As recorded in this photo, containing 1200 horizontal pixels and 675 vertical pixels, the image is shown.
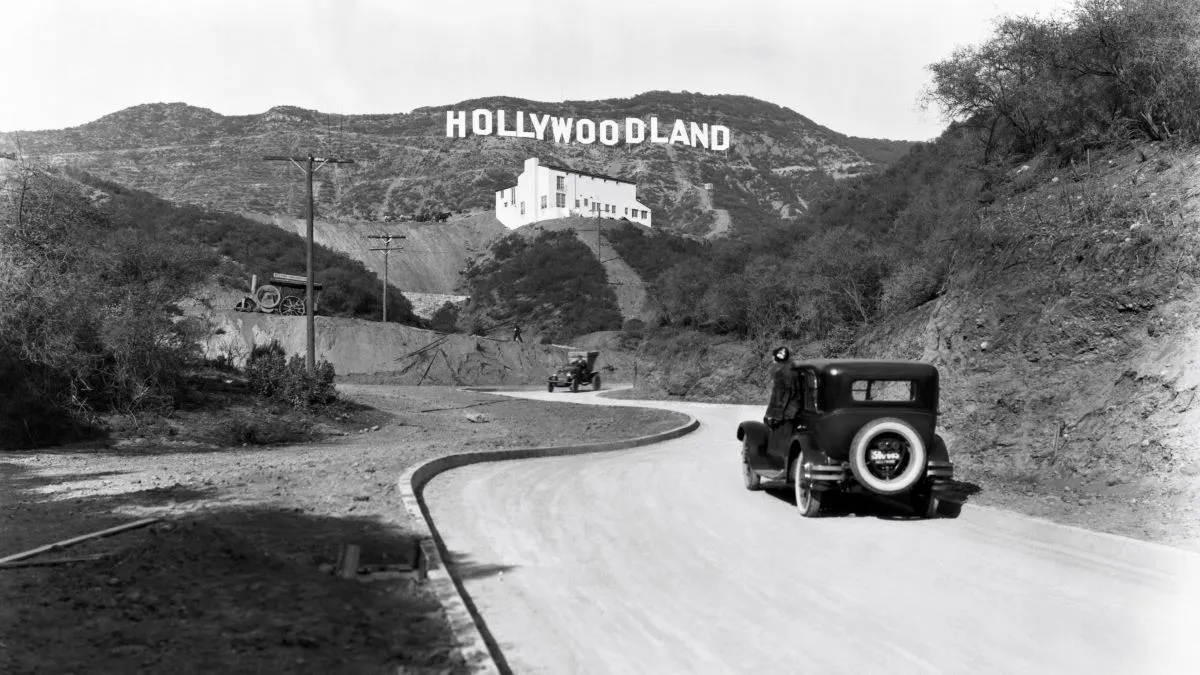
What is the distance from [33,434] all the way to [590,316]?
62434 millimetres

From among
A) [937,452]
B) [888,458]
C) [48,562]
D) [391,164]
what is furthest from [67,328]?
[391,164]

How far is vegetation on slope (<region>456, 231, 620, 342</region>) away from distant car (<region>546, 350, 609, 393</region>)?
3015cm

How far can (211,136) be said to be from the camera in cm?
16125

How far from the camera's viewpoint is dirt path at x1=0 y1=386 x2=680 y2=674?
15.7ft

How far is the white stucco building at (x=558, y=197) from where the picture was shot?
11050 centimetres

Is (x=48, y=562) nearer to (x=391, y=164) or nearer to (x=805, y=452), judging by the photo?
(x=805, y=452)

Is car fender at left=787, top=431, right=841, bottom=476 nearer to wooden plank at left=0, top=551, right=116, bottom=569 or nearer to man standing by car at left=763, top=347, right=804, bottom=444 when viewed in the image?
man standing by car at left=763, top=347, right=804, bottom=444

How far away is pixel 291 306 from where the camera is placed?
50031mm

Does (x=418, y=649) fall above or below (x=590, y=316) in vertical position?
below

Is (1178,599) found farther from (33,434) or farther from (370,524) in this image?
(33,434)

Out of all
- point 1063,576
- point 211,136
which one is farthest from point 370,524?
point 211,136

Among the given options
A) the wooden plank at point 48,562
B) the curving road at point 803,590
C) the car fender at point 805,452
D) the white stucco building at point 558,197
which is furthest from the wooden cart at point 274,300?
the white stucco building at point 558,197

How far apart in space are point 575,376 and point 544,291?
4499cm

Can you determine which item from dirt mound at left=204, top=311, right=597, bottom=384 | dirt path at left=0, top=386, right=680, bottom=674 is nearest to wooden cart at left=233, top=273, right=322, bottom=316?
dirt mound at left=204, top=311, right=597, bottom=384
